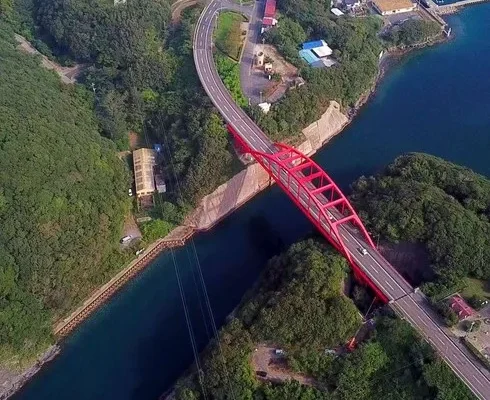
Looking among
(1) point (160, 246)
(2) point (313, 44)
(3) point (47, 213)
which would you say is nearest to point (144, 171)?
(1) point (160, 246)

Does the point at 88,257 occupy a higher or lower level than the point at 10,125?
lower

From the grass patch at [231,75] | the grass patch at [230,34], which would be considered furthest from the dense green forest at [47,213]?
the grass patch at [230,34]

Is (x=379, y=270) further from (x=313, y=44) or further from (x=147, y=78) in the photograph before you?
(x=147, y=78)

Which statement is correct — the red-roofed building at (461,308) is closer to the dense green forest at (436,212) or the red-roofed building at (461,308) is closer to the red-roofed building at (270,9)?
the dense green forest at (436,212)

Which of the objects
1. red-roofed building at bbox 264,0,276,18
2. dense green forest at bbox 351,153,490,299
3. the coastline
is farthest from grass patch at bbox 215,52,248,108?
dense green forest at bbox 351,153,490,299

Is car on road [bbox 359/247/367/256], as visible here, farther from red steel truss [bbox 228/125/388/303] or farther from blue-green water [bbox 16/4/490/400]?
blue-green water [bbox 16/4/490/400]

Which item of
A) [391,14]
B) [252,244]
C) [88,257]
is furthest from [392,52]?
[88,257]

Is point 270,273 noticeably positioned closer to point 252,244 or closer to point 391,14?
point 252,244
